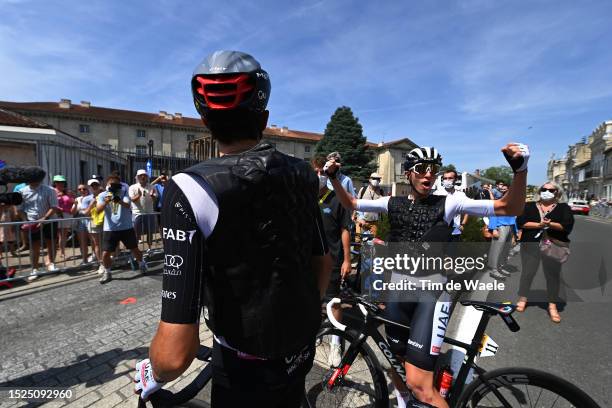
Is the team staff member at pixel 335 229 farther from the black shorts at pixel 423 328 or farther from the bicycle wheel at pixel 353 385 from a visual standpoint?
the black shorts at pixel 423 328

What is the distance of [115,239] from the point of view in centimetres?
651

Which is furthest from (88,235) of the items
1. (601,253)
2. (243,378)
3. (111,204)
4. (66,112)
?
(66,112)

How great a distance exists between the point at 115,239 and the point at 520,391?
273 inches

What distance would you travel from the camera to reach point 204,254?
105cm

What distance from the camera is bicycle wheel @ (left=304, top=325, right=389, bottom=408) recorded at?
8.07ft

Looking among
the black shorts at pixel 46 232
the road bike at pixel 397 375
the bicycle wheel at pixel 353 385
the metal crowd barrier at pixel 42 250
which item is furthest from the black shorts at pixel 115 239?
the bicycle wheel at pixel 353 385

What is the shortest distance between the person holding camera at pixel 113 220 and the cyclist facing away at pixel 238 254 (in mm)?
6042

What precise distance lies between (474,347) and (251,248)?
195 centimetres

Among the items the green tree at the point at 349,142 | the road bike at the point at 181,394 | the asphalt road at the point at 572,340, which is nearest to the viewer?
the road bike at the point at 181,394

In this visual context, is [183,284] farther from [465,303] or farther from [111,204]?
[111,204]

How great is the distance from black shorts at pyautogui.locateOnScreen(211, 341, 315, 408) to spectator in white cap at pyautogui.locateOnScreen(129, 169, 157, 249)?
7.84 metres

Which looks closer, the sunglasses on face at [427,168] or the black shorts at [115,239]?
the sunglasses on face at [427,168]

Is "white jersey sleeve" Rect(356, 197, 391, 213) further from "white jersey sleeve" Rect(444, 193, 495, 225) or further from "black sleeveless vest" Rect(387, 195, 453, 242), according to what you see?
"white jersey sleeve" Rect(444, 193, 495, 225)

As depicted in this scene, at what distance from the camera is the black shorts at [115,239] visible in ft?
21.1
